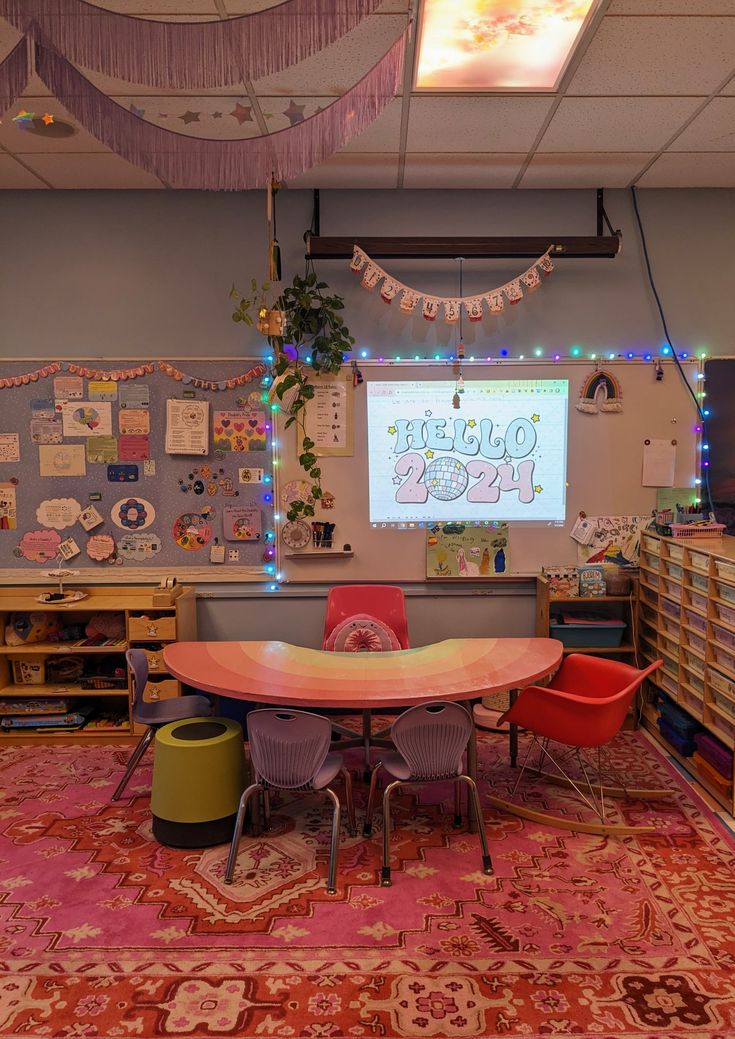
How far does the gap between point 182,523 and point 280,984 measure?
273cm

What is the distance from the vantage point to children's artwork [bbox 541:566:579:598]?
4.22 meters

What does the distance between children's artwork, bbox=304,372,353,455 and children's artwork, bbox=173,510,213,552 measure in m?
0.81

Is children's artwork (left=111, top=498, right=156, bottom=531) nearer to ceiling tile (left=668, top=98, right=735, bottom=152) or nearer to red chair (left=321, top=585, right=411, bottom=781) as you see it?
red chair (left=321, top=585, right=411, bottom=781)

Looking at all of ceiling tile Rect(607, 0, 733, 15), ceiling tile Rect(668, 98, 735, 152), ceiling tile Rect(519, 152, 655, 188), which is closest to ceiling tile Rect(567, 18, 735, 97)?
ceiling tile Rect(607, 0, 733, 15)

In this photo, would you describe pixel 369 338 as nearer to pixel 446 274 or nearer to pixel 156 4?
pixel 446 274

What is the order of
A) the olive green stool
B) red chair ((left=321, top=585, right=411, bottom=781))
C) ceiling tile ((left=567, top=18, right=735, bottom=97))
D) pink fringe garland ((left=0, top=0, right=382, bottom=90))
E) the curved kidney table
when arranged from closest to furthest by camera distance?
pink fringe garland ((left=0, top=0, right=382, bottom=90))
ceiling tile ((left=567, top=18, right=735, bottom=97))
the curved kidney table
the olive green stool
red chair ((left=321, top=585, right=411, bottom=781))

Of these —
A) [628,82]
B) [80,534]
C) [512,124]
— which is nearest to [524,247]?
[512,124]

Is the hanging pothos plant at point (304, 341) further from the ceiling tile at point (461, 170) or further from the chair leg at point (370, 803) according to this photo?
the chair leg at point (370, 803)

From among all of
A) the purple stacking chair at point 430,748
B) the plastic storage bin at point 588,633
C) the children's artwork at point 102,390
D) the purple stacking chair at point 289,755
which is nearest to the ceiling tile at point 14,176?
the children's artwork at point 102,390

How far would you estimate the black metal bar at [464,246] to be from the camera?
4.09 m

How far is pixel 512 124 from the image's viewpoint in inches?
135

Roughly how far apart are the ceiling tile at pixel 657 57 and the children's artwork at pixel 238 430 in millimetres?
2376

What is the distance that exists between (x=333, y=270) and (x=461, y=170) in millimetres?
923

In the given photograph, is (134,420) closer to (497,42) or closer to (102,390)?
(102,390)
